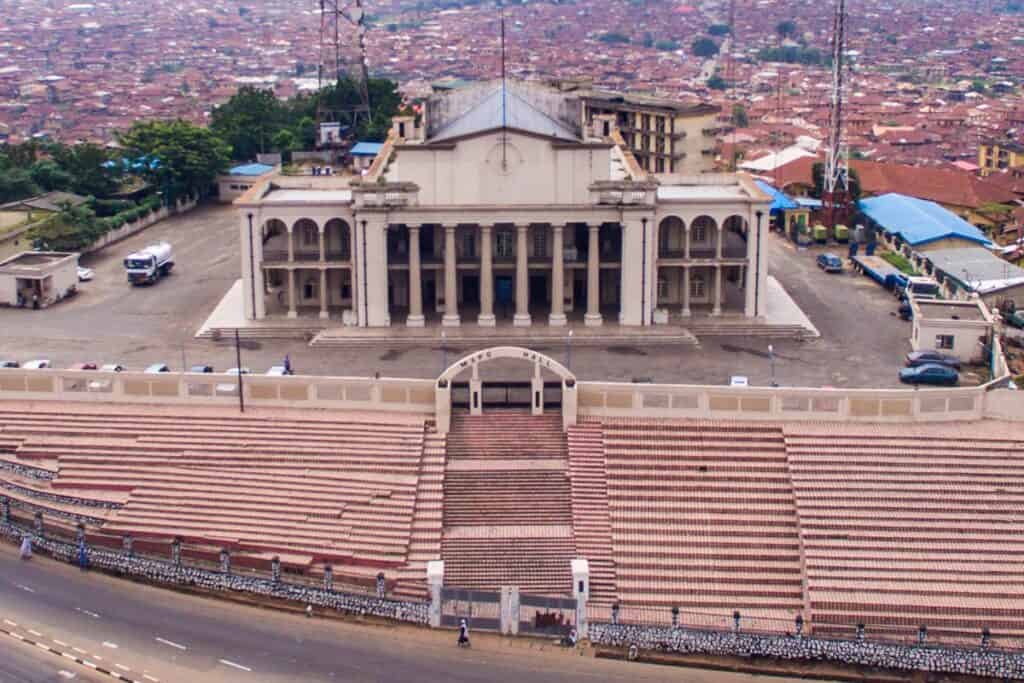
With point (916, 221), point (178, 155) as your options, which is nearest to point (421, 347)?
point (916, 221)

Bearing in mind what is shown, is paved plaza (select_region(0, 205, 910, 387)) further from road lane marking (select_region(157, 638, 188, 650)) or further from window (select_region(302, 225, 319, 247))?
road lane marking (select_region(157, 638, 188, 650))

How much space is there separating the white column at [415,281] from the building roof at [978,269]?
821 inches

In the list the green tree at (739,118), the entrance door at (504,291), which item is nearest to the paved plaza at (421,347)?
the entrance door at (504,291)

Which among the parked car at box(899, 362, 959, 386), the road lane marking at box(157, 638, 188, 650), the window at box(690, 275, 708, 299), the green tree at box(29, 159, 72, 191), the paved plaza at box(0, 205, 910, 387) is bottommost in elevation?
the road lane marking at box(157, 638, 188, 650)

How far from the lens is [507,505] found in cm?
3938

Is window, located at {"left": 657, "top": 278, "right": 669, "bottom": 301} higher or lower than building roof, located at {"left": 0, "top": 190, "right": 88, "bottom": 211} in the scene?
lower

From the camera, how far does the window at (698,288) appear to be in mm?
55438

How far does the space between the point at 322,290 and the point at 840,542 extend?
2409 cm

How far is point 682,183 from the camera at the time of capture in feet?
190

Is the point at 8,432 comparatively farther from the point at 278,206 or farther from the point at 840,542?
the point at 840,542

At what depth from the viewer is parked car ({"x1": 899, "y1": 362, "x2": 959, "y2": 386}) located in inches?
1751

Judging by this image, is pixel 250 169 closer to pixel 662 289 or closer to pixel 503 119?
pixel 503 119

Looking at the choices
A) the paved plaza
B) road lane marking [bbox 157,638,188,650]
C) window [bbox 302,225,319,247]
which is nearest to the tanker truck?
the paved plaza

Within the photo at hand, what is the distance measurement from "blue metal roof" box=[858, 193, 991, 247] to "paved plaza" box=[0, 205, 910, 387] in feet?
20.6
